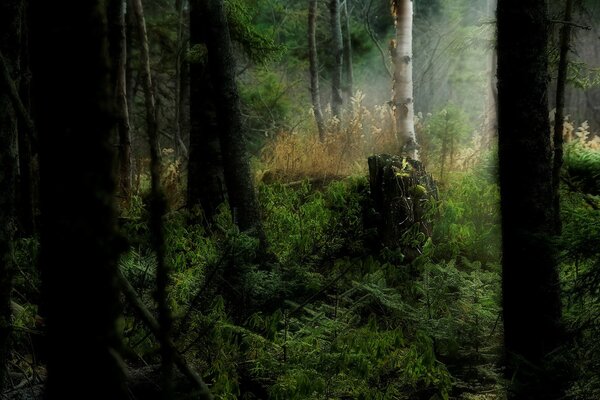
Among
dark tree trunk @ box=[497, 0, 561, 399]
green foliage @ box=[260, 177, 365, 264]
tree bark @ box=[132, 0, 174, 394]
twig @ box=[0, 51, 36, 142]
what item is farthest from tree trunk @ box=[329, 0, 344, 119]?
tree bark @ box=[132, 0, 174, 394]

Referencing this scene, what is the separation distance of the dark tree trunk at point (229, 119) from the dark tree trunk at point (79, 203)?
4.77 metres

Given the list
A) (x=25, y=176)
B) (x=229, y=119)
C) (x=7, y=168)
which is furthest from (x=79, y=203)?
(x=229, y=119)

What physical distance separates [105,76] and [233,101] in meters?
4.97

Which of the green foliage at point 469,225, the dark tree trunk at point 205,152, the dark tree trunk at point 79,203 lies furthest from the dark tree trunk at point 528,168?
the dark tree trunk at point 205,152

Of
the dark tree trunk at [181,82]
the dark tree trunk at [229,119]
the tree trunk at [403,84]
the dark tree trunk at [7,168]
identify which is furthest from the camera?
the dark tree trunk at [181,82]

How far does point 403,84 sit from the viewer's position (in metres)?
9.33

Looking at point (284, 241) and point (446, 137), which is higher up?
point (446, 137)

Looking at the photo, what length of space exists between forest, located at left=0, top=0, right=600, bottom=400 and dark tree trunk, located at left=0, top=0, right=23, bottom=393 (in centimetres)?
1

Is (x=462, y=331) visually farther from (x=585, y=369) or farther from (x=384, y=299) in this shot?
(x=585, y=369)

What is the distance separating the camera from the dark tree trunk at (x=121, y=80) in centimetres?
666

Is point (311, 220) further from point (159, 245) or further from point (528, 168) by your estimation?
point (159, 245)

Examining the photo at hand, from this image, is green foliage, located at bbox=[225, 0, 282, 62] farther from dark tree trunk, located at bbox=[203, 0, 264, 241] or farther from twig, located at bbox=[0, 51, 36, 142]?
twig, located at bbox=[0, 51, 36, 142]

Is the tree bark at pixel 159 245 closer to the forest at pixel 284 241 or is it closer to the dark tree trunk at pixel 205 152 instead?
the forest at pixel 284 241

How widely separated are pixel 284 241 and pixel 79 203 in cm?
553
